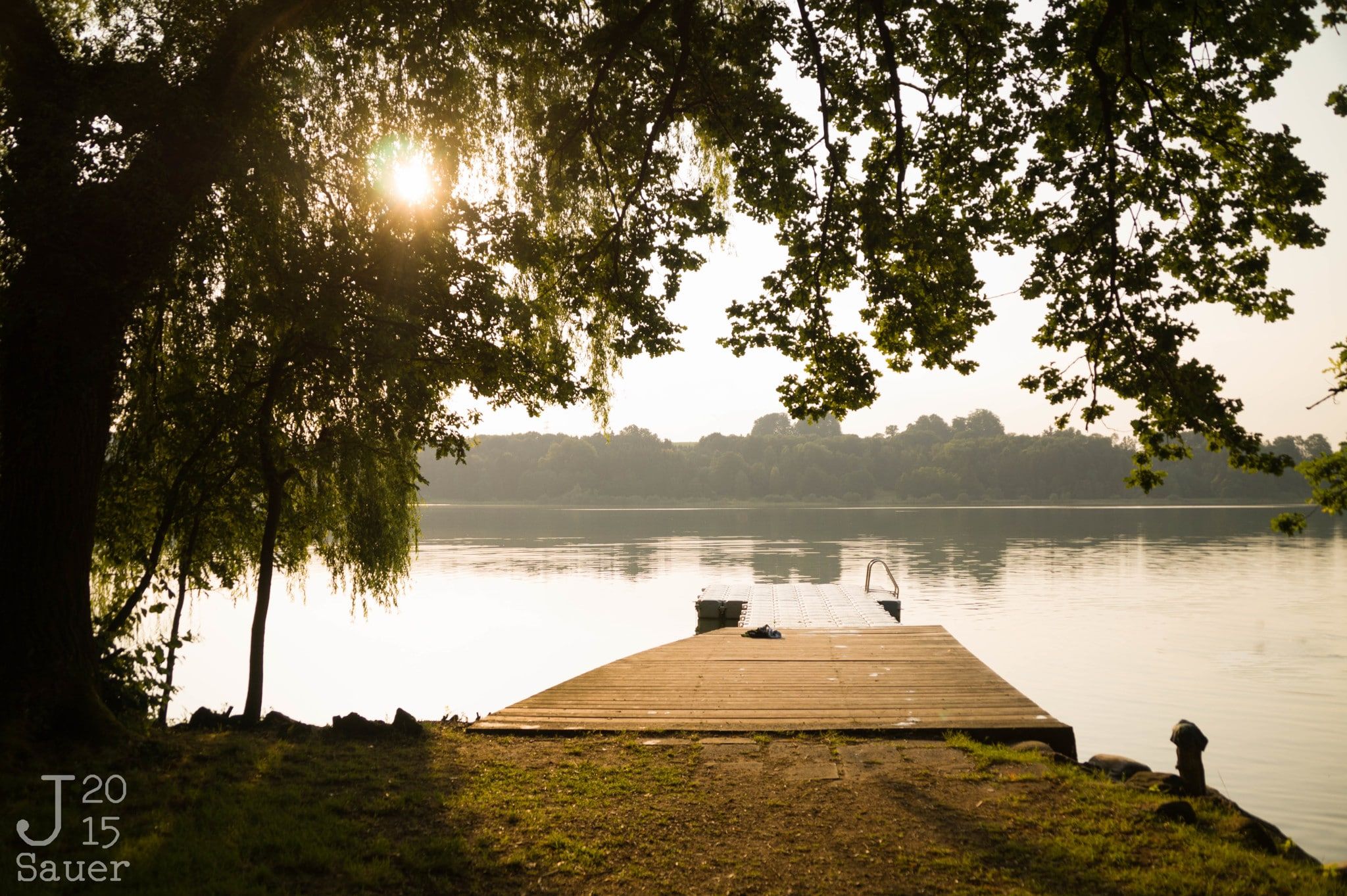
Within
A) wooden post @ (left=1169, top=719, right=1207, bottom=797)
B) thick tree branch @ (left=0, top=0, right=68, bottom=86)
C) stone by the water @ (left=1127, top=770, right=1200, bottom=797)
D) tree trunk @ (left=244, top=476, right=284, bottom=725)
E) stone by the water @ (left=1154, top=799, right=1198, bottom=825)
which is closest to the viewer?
stone by the water @ (left=1154, top=799, right=1198, bottom=825)

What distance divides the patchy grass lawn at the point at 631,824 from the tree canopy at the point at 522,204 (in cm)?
159

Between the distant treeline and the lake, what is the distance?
6331cm

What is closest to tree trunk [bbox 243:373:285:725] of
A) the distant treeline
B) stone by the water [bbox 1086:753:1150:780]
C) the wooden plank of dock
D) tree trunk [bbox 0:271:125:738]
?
tree trunk [bbox 0:271:125:738]

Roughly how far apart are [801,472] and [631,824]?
113 metres

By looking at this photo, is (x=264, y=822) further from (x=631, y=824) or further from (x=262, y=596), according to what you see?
(x=262, y=596)

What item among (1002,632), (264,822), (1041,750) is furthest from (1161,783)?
(1002,632)

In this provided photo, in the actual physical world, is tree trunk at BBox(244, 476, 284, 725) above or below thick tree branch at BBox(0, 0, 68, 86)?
below

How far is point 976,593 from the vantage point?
1092 inches

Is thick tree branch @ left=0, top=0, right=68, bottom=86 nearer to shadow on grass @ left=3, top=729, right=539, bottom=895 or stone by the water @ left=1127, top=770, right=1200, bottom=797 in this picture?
shadow on grass @ left=3, top=729, right=539, bottom=895

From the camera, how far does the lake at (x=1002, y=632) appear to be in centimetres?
1298

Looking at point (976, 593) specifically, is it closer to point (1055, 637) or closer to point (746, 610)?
point (1055, 637)

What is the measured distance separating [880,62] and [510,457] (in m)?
108

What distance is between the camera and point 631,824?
550cm

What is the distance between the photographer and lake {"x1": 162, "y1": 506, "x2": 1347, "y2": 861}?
12984 mm
